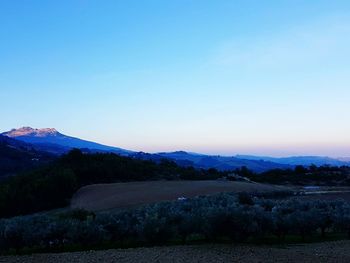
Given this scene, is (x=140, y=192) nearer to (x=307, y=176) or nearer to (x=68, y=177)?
(x=68, y=177)

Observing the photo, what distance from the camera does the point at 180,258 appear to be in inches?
571

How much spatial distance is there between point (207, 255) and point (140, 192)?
3174cm

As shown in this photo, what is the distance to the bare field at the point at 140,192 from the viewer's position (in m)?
41.8

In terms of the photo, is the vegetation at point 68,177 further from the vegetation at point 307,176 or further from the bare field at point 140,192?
the vegetation at point 307,176

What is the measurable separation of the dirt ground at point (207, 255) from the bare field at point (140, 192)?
23.8 meters

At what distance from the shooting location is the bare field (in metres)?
41.8

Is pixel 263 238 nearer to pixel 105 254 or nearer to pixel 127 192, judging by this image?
pixel 105 254

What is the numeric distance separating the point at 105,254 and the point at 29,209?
30.9 meters

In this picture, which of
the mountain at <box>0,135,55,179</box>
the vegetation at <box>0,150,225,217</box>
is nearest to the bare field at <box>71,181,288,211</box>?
the vegetation at <box>0,150,225,217</box>

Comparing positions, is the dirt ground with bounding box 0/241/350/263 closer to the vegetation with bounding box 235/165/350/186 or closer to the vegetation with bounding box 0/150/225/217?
the vegetation with bounding box 0/150/225/217

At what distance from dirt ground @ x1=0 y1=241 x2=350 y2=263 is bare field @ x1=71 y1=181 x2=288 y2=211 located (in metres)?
23.8

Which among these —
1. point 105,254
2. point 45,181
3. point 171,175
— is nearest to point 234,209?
point 105,254

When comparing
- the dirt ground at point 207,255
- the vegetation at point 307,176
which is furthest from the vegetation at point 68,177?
the dirt ground at point 207,255

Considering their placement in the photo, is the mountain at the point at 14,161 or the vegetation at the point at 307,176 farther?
the mountain at the point at 14,161
